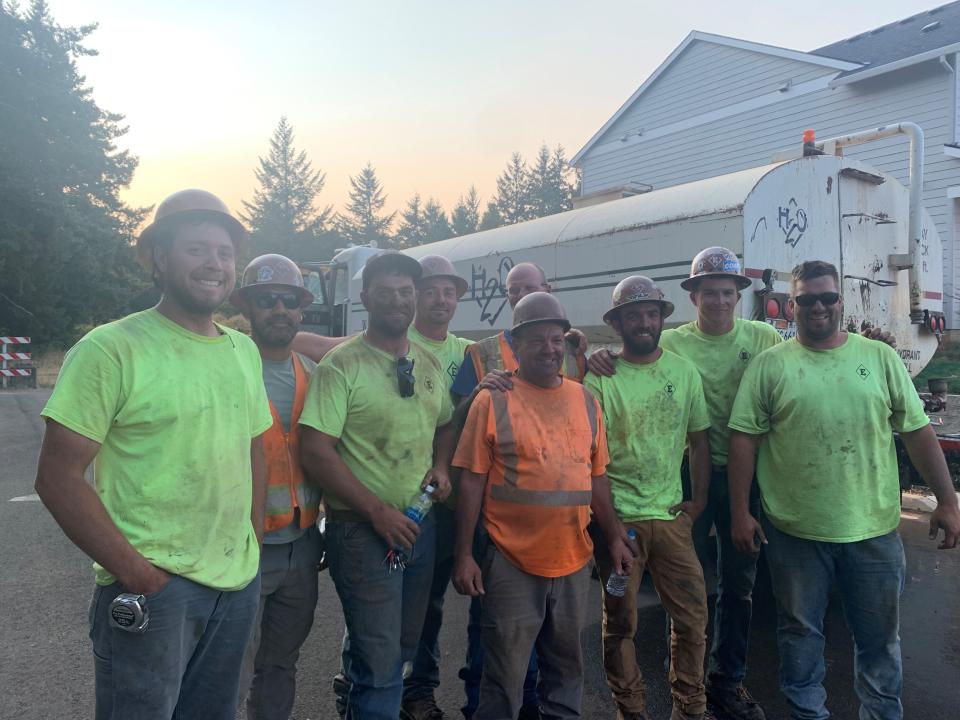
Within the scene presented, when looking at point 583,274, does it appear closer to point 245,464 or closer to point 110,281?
point 245,464

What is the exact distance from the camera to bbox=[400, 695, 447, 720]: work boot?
3170mm

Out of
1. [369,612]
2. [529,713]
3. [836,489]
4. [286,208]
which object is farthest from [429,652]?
[286,208]

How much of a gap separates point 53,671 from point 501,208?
5894 centimetres

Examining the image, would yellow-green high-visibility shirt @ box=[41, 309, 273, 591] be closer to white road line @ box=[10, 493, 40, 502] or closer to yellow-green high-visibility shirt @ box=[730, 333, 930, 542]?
yellow-green high-visibility shirt @ box=[730, 333, 930, 542]

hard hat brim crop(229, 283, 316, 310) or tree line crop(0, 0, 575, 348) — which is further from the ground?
tree line crop(0, 0, 575, 348)

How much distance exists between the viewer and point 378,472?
270cm

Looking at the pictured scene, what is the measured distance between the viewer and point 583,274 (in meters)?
6.21

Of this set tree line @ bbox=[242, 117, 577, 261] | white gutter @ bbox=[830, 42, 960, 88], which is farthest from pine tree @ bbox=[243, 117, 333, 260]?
white gutter @ bbox=[830, 42, 960, 88]

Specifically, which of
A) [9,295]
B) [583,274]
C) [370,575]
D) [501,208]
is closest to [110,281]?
[9,295]

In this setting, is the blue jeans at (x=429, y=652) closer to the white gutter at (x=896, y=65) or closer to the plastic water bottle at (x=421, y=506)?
the plastic water bottle at (x=421, y=506)

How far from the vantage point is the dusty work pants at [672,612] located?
2.98 m

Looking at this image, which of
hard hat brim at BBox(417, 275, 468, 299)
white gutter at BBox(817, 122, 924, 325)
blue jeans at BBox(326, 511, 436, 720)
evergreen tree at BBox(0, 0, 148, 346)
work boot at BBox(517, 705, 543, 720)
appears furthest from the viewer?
evergreen tree at BBox(0, 0, 148, 346)

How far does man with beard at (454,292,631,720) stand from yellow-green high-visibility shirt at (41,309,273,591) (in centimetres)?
93

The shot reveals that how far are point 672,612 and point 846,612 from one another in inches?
27.2
